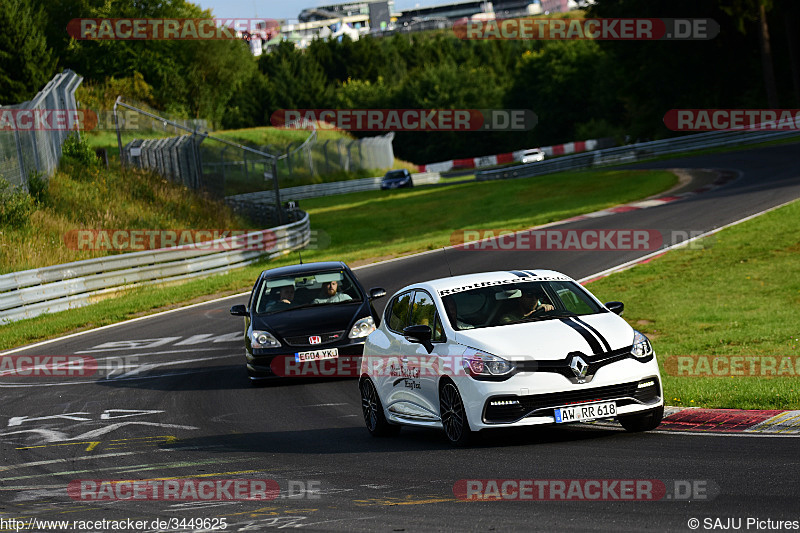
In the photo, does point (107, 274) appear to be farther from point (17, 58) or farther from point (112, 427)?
point (17, 58)

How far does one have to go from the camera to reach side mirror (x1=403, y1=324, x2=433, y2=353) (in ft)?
31.6

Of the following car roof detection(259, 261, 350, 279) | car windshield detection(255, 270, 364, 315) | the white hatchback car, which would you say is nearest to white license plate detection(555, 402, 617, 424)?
the white hatchback car

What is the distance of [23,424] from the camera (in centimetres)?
1278

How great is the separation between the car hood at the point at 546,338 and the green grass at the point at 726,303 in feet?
5.71

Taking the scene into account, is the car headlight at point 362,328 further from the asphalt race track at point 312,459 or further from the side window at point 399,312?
the side window at point 399,312

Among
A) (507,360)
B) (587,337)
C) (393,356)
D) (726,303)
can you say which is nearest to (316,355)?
(393,356)

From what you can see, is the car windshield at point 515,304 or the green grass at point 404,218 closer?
the car windshield at point 515,304

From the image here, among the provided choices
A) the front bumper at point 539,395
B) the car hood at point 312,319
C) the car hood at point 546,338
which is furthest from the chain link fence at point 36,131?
the front bumper at point 539,395

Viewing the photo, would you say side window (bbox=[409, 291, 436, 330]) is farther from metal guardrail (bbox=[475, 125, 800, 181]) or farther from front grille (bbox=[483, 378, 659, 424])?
metal guardrail (bbox=[475, 125, 800, 181])

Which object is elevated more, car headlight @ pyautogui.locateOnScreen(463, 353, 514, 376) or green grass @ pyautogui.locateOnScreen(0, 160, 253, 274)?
green grass @ pyautogui.locateOnScreen(0, 160, 253, 274)

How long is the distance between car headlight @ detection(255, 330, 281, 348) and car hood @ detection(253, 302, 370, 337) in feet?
0.31

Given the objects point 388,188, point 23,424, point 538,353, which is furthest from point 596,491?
A: point 388,188

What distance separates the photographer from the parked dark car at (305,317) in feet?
48.0

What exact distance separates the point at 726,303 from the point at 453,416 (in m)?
10.5
